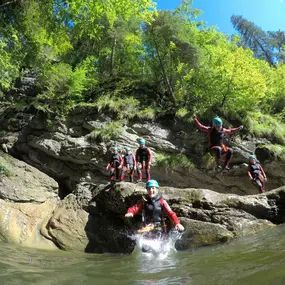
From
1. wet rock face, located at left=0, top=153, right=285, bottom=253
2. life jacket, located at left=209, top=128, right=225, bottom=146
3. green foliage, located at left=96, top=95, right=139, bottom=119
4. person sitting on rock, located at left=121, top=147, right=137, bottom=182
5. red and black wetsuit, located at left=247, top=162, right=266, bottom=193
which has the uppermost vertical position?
green foliage, located at left=96, top=95, right=139, bottom=119

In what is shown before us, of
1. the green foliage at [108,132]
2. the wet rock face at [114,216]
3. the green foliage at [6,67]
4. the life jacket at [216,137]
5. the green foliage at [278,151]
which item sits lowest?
the wet rock face at [114,216]

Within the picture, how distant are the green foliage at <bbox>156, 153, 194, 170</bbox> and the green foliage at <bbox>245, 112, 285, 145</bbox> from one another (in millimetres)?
4682

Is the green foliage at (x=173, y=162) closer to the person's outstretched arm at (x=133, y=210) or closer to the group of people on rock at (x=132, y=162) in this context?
the group of people on rock at (x=132, y=162)

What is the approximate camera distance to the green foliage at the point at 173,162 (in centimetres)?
1752

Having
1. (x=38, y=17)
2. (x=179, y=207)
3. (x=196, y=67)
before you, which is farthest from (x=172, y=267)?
(x=196, y=67)

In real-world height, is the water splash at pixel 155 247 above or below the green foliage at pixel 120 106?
below

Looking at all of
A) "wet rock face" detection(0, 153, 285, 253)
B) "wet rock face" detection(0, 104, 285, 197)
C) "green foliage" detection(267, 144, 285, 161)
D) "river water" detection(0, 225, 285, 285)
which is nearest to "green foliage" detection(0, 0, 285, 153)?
"wet rock face" detection(0, 104, 285, 197)

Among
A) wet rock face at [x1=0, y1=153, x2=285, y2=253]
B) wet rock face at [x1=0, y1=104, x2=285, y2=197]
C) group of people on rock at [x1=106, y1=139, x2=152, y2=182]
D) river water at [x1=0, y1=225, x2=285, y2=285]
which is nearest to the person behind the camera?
river water at [x1=0, y1=225, x2=285, y2=285]

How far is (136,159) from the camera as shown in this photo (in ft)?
44.5

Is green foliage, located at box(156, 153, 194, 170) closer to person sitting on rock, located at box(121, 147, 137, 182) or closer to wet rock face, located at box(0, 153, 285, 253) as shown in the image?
person sitting on rock, located at box(121, 147, 137, 182)

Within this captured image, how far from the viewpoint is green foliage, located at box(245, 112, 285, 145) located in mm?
18953

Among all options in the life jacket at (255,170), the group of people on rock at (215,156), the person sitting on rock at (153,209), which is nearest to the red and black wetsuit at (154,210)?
the person sitting on rock at (153,209)

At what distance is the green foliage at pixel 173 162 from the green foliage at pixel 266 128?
4.68 m

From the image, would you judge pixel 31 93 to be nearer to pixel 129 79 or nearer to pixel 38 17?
pixel 129 79
